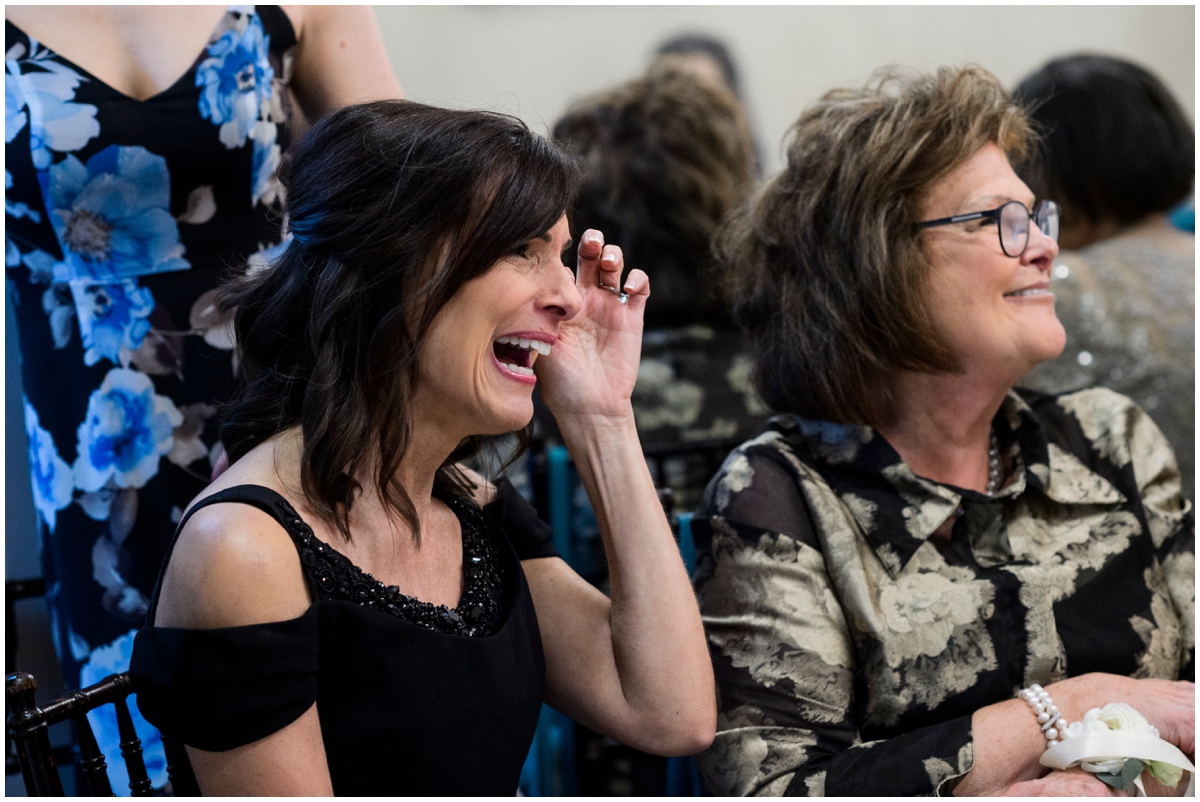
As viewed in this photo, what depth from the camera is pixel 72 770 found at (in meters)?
1.91

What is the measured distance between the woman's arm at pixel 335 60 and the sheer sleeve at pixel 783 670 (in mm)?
818

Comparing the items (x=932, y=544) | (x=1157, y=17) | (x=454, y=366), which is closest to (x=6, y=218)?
(x=454, y=366)

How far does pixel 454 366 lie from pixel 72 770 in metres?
1.27

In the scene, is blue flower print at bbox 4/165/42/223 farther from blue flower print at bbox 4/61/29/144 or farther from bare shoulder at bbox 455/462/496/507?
bare shoulder at bbox 455/462/496/507

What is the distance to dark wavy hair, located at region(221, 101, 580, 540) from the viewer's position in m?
1.11

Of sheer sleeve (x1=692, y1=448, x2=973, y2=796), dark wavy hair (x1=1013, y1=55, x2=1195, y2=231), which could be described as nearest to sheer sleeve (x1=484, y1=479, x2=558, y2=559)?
sheer sleeve (x1=692, y1=448, x2=973, y2=796)

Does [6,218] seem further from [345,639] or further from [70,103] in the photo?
[345,639]

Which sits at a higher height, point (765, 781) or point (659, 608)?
point (659, 608)

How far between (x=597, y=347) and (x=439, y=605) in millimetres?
405

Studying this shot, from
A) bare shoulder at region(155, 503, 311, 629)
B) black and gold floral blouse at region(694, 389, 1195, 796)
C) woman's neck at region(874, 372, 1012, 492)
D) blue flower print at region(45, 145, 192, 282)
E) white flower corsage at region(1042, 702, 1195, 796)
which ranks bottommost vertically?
white flower corsage at region(1042, 702, 1195, 796)

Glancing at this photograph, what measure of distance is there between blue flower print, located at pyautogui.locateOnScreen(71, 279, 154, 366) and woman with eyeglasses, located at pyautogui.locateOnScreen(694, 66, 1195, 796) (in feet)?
2.75

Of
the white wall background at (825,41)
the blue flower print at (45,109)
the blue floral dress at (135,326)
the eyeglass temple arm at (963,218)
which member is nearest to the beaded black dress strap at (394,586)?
the blue floral dress at (135,326)

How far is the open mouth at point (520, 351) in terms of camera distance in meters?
1.25

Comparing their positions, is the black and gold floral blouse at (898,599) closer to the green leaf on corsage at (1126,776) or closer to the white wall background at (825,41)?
the green leaf on corsage at (1126,776)
